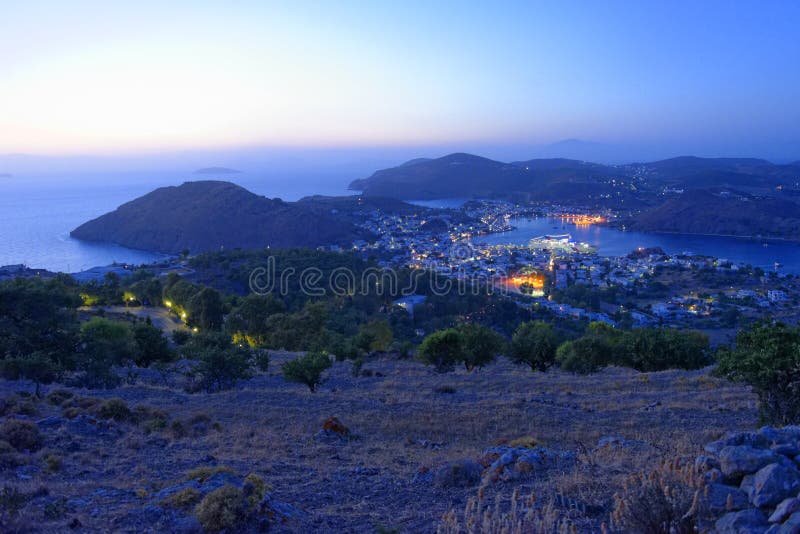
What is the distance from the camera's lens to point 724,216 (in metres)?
84.5

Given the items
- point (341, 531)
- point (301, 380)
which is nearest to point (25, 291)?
point (301, 380)

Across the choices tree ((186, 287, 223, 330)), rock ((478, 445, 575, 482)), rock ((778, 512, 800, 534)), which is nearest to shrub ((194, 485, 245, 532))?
rock ((478, 445, 575, 482))

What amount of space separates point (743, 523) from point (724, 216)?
9718cm

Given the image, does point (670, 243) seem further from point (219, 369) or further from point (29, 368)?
point (29, 368)

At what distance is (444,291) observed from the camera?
40125mm

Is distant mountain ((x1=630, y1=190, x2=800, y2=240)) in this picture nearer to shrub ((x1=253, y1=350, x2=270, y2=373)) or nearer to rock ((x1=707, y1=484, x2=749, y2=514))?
shrub ((x1=253, y1=350, x2=270, y2=373))

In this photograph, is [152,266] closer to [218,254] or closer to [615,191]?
[218,254]

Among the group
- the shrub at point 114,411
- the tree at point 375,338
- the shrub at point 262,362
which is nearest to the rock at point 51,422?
the shrub at point 114,411

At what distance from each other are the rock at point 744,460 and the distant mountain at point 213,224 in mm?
66691

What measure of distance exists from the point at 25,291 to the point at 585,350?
54.3 ft

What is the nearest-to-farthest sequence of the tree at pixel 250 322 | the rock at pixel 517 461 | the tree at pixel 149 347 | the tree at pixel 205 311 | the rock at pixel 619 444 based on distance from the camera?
the rock at pixel 517 461 → the rock at pixel 619 444 → the tree at pixel 149 347 → the tree at pixel 250 322 → the tree at pixel 205 311

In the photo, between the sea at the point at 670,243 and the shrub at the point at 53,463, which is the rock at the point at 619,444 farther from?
the sea at the point at 670,243

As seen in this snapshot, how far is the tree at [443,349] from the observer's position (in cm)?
1711

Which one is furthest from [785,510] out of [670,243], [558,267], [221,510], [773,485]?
[670,243]
